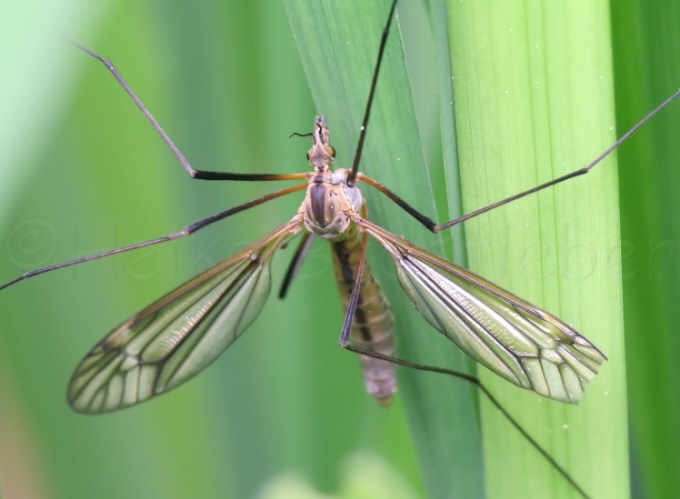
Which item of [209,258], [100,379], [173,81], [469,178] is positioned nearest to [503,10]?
[469,178]

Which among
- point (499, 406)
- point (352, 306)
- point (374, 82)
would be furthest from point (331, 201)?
point (499, 406)

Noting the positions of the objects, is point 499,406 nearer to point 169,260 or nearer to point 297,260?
point 297,260

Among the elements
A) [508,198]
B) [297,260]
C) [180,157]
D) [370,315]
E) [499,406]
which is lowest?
[499,406]

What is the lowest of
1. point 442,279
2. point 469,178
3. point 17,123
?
point 442,279

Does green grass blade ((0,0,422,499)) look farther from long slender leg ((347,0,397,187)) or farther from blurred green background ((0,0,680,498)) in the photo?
long slender leg ((347,0,397,187))

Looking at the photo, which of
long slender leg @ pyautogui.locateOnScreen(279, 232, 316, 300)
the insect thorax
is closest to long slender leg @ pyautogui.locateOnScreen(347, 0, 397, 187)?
the insect thorax

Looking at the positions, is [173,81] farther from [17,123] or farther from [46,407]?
[46,407]
